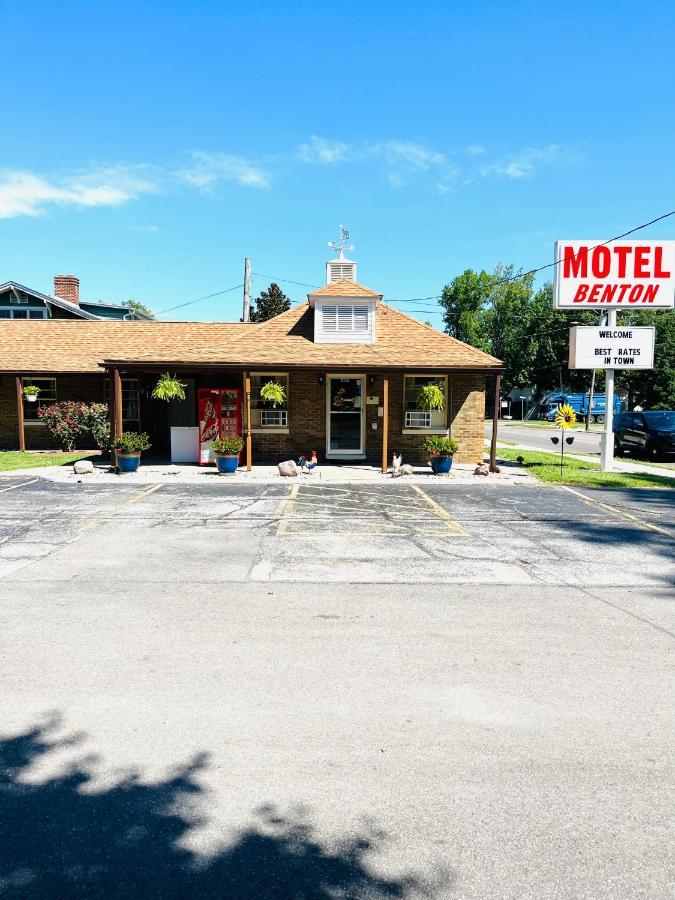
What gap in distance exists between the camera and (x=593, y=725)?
4.16 meters

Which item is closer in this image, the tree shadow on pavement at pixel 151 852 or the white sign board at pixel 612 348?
the tree shadow on pavement at pixel 151 852

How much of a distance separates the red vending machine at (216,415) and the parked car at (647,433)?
1507 cm

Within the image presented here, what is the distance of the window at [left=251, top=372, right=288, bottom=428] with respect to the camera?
60.6ft

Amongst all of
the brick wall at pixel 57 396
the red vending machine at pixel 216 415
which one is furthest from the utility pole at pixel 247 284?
the red vending machine at pixel 216 415

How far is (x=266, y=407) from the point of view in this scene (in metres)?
18.7

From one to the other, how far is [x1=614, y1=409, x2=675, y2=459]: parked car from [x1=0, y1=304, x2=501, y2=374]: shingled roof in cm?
787

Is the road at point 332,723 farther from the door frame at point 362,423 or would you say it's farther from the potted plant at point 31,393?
the potted plant at point 31,393

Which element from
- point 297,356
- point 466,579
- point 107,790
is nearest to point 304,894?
point 107,790

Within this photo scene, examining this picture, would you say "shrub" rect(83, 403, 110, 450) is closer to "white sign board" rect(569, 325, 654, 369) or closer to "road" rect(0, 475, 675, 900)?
"road" rect(0, 475, 675, 900)

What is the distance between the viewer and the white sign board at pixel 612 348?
1870cm

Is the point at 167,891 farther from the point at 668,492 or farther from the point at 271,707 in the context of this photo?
the point at 668,492

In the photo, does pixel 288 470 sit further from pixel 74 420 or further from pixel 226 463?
pixel 74 420

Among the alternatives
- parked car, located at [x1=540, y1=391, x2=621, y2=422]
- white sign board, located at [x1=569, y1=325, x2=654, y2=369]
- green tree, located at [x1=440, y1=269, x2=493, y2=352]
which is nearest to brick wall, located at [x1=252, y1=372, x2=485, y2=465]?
white sign board, located at [x1=569, y1=325, x2=654, y2=369]

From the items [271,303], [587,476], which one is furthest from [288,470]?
[271,303]
